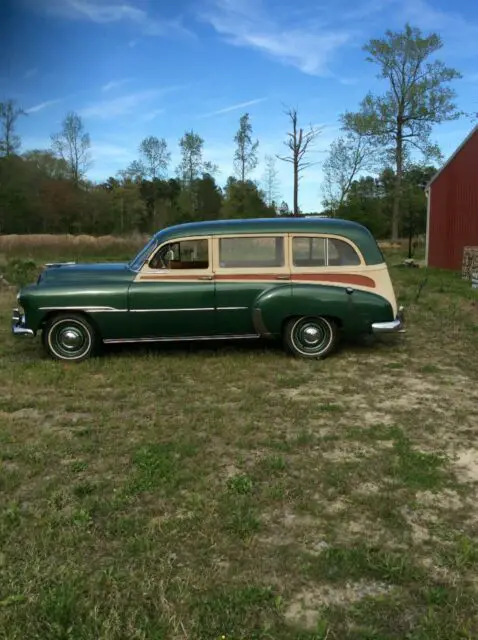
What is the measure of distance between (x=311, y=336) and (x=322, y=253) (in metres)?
1.04

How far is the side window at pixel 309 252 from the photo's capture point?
686cm

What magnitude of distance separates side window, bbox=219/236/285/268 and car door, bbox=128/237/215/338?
203mm

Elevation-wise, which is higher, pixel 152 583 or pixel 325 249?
pixel 325 249

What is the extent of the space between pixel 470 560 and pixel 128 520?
1.79 m

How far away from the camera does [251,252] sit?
6.88 m

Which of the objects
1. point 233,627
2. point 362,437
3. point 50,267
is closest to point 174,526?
point 233,627

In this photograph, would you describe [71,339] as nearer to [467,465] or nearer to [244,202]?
[467,465]

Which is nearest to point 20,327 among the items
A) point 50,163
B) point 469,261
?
point 469,261

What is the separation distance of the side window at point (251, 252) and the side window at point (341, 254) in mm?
602

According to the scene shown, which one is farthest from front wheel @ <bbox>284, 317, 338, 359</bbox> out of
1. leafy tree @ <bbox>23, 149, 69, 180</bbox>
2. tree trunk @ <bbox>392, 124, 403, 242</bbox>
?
leafy tree @ <bbox>23, 149, 69, 180</bbox>

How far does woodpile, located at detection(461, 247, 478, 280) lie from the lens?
18353mm

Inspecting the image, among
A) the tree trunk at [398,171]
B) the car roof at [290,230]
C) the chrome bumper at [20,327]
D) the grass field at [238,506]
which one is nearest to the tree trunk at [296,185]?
the tree trunk at [398,171]

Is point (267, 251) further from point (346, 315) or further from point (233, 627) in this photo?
point (233, 627)

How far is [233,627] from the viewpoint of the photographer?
229cm
